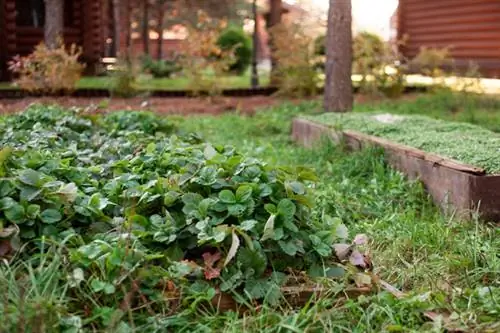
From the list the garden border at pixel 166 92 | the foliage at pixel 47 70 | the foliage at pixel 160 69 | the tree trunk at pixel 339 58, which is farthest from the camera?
the foliage at pixel 160 69

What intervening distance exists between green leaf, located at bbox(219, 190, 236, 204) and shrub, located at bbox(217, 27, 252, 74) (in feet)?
70.1

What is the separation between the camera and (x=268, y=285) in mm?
3041

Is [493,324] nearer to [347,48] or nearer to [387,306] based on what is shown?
[387,306]

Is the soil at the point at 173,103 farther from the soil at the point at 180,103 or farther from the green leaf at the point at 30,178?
the green leaf at the point at 30,178

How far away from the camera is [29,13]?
65.7 ft

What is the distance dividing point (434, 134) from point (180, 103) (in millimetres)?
7968

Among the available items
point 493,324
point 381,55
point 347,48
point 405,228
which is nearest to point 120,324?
point 493,324

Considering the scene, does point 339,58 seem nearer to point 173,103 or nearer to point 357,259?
point 173,103

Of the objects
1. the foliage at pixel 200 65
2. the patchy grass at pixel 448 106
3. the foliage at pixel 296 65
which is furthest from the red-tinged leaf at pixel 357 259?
the foliage at pixel 296 65

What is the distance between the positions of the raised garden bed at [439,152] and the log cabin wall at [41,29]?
12.7 m

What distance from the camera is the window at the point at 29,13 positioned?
19938mm

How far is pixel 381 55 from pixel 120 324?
11657mm

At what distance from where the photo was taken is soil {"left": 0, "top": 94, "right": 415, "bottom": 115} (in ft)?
39.9

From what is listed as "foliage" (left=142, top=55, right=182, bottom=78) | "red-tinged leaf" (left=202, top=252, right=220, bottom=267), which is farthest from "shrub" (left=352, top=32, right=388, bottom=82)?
"red-tinged leaf" (left=202, top=252, right=220, bottom=267)
